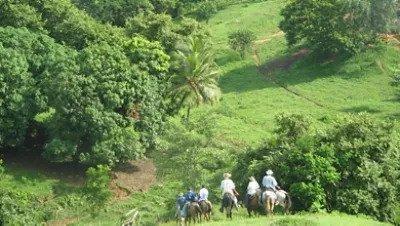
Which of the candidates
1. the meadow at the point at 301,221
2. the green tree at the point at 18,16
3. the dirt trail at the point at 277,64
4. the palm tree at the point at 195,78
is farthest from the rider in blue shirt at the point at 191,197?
the dirt trail at the point at 277,64

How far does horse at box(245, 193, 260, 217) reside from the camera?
79.6 feet

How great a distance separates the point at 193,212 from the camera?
23.9 m

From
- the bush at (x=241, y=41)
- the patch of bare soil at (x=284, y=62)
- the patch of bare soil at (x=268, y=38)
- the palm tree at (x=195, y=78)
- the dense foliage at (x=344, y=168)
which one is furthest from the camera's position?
the patch of bare soil at (x=268, y=38)

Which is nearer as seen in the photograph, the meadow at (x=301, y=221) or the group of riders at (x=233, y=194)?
the meadow at (x=301, y=221)

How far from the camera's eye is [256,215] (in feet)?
79.8

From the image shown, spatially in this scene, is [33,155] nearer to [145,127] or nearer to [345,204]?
[145,127]

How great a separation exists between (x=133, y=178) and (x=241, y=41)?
1134 inches

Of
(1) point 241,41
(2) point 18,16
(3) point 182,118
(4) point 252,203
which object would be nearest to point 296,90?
(1) point 241,41

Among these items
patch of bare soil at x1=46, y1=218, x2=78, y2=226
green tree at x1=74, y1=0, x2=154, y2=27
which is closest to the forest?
patch of bare soil at x1=46, y1=218, x2=78, y2=226

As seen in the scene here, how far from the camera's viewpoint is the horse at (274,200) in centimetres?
2371

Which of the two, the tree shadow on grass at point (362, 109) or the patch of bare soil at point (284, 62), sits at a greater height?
the patch of bare soil at point (284, 62)

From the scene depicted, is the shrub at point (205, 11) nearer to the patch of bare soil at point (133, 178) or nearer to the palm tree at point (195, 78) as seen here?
the palm tree at point (195, 78)

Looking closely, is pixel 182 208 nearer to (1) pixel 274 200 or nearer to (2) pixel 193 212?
(2) pixel 193 212

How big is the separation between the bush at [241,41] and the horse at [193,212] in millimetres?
42242
